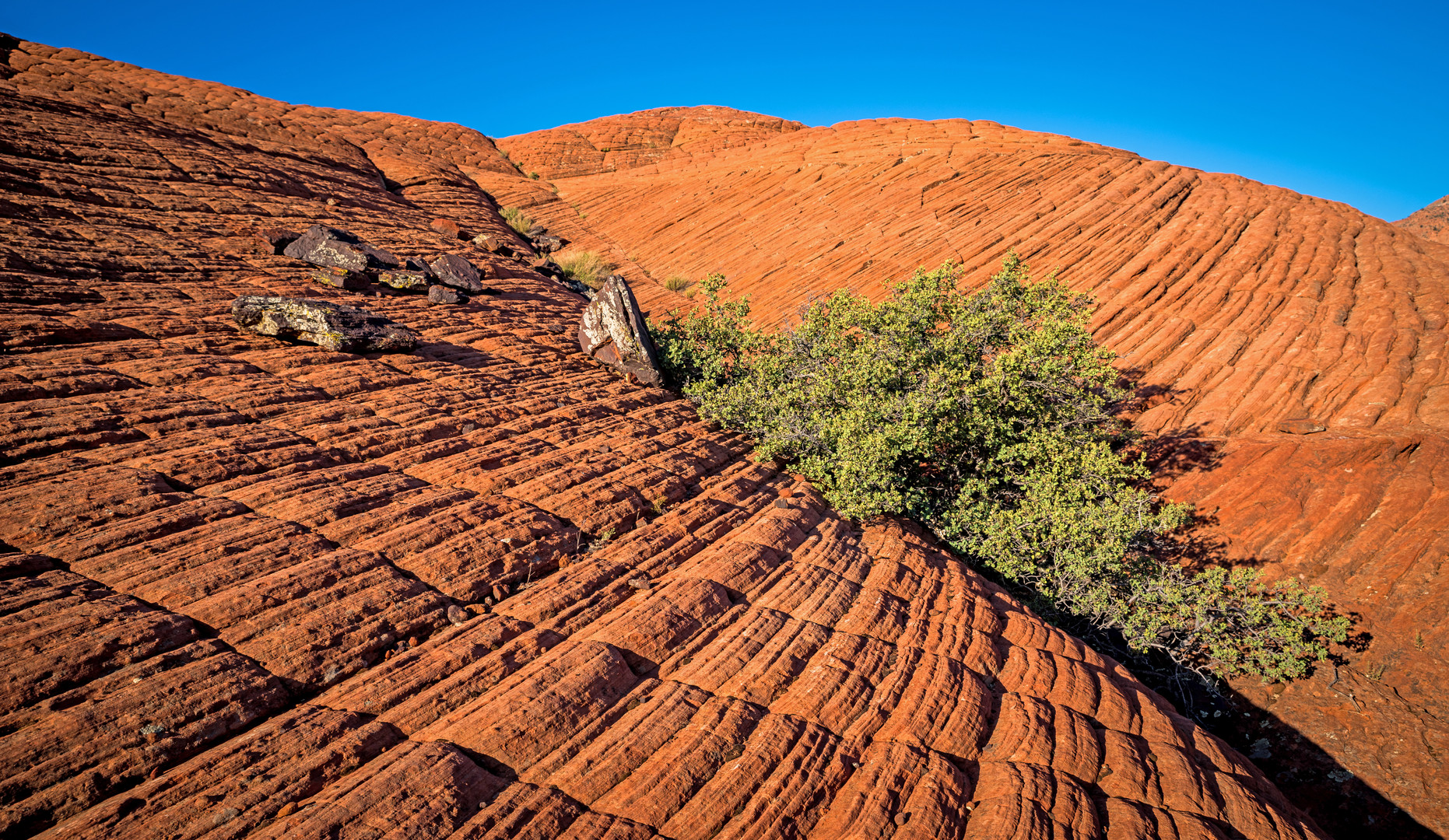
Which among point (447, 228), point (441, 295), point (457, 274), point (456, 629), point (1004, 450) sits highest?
point (447, 228)

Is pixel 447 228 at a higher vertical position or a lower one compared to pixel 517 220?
lower

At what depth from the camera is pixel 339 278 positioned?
14.3 metres

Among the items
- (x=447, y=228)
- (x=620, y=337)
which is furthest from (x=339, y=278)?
(x=447, y=228)

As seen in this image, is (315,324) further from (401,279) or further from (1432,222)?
(1432,222)

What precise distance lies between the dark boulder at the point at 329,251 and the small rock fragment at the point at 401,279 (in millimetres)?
380

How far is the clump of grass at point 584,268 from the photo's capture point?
26.5 m

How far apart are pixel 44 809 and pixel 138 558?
8.87 feet

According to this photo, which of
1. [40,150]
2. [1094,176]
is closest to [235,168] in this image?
[40,150]

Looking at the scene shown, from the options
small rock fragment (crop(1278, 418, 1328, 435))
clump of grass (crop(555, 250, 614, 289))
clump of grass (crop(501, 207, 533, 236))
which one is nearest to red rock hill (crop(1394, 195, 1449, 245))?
small rock fragment (crop(1278, 418, 1328, 435))

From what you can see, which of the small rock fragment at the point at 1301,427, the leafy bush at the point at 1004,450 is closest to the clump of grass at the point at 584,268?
the leafy bush at the point at 1004,450

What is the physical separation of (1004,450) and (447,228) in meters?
19.8

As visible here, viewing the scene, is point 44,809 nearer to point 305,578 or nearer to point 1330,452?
point 305,578

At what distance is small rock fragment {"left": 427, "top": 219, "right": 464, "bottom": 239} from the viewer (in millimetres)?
21750

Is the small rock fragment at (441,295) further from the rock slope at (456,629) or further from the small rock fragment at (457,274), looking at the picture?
the rock slope at (456,629)
